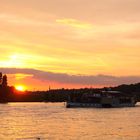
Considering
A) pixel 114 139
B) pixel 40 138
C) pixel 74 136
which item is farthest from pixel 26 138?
pixel 114 139

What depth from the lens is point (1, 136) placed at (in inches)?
2813

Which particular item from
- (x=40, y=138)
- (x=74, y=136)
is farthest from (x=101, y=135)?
(x=40, y=138)

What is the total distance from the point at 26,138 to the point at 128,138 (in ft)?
46.7

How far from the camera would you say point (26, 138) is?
67.9 metres

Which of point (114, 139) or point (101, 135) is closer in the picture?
point (114, 139)

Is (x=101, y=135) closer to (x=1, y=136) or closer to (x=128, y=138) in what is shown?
(x=128, y=138)

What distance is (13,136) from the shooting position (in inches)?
2820

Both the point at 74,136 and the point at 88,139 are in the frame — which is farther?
the point at 74,136

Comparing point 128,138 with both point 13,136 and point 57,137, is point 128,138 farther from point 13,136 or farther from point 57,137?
point 13,136

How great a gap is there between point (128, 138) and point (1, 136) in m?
18.5

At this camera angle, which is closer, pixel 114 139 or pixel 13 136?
pixel 114 139

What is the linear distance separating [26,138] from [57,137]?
4847 millimetres

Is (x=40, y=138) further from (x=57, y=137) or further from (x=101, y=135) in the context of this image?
(x=101, y=135)

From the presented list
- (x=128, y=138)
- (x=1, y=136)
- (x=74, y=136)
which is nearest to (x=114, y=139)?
(x=128, y=138)
